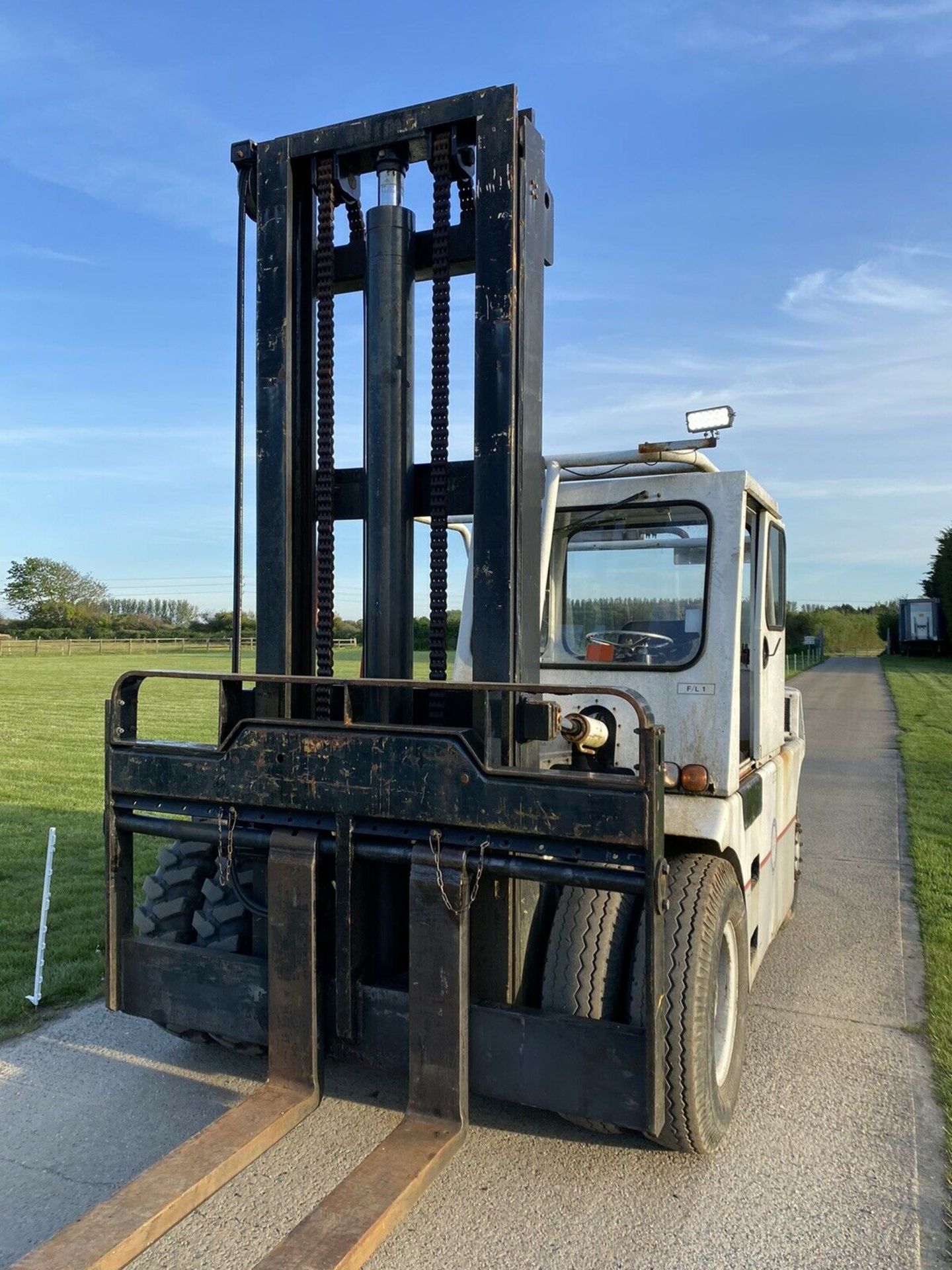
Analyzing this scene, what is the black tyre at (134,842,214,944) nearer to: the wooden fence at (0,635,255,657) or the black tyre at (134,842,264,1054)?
the black tyre at (134,842,264,1054)

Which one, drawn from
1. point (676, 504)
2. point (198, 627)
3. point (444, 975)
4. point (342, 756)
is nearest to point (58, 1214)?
point (444, 975)

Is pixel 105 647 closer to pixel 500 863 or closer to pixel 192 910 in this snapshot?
pixel 192 910

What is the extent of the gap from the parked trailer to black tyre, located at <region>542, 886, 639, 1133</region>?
190 ft

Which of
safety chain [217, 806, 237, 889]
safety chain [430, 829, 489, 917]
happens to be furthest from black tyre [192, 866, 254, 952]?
safety chain [430, 829, 489, 917]

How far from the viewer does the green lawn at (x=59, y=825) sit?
17.5 feet

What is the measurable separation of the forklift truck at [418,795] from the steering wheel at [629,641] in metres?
0.25

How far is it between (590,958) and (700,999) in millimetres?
411

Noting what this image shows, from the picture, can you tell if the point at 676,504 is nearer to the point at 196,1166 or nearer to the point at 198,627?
the point at 196,1166

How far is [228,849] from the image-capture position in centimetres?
350

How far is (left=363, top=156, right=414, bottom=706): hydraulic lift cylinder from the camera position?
11.9 feet

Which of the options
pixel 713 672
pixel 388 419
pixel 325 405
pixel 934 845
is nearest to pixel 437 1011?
pixel 713 672

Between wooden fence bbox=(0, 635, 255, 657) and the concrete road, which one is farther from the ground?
wooden fence bbox=(0, 635, 255, 657)

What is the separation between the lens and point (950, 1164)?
353 centimetres

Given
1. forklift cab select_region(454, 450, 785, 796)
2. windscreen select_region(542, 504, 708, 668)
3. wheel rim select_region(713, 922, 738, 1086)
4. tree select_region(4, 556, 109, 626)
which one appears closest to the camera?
wheel rim select_region(713, 922, 738, 1086)
